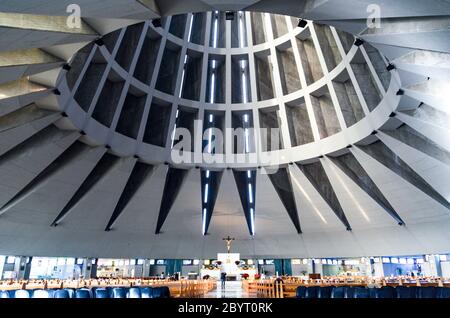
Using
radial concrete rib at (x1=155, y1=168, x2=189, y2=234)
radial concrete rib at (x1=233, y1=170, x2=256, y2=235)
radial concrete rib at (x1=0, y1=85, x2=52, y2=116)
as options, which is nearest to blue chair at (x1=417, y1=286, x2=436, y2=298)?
radial concrete rib at (x1=0, y1=85, x2=52, y2=116)

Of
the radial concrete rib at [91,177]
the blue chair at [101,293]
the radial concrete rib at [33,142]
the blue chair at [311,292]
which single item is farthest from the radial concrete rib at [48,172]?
the blue chair at [311,292]

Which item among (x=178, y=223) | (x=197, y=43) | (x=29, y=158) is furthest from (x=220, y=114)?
(x=29, y=158)

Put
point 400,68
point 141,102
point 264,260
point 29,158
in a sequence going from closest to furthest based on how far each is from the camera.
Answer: point 400,68 < point 29,158 < point 141,102 < point 264,260

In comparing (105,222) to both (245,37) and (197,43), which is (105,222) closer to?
(197,43)

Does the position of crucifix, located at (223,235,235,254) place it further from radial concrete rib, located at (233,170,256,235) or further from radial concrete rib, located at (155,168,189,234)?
radial concrete rib, located at (155,168,189,234)

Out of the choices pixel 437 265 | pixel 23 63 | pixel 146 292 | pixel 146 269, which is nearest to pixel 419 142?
pixel 437 265

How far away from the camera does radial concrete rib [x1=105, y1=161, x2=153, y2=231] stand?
22.8 meters

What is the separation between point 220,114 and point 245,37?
5.79 metres

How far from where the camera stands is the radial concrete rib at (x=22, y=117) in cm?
1312

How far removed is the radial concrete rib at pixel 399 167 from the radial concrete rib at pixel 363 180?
6.60 feet

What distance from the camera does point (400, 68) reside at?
1193 centimetres

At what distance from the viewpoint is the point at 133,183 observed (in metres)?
23.0

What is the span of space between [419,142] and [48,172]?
2049cm

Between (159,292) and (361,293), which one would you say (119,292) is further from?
(361,293)
